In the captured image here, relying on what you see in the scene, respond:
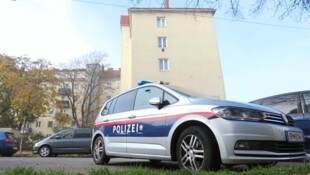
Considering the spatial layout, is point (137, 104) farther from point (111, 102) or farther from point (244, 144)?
point (244, 144)

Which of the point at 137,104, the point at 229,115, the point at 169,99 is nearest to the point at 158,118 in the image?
the point at 169,99

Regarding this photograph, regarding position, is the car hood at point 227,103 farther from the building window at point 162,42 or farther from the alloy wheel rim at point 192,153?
the building window at point 162,42

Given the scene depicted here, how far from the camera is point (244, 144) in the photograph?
5.19 m

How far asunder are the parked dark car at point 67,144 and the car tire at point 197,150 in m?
12.6

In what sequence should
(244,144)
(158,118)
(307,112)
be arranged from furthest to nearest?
(307,112) → (158,118) → (244,144)

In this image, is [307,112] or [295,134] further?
[307,112]

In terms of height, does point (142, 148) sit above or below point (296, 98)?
below

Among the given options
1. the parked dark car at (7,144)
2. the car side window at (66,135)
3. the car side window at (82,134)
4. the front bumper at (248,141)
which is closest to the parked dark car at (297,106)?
the front bumper at (248,141)

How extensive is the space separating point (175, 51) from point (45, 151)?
2434 centimetres

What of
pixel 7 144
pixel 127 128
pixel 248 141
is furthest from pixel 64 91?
pixel 248 141

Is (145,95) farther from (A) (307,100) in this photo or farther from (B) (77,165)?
(A) (307,100)

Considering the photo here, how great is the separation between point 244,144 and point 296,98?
424 centimetres

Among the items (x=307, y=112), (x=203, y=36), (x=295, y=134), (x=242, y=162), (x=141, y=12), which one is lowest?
(x=242, y=162)

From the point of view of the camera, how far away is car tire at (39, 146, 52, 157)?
59.3 feet
